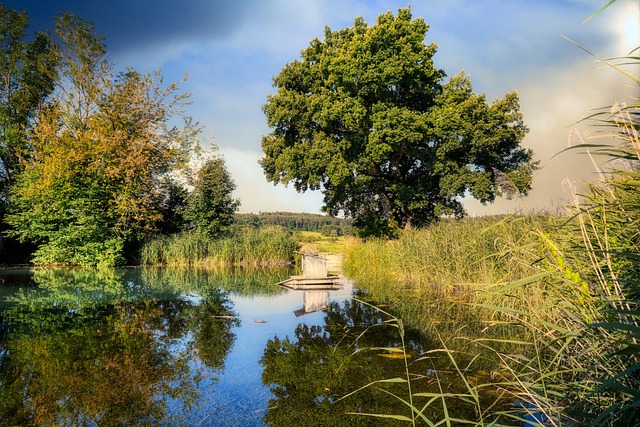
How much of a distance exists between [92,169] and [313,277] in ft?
51.2

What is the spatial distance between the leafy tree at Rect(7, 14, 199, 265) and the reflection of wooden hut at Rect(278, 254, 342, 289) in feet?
42.9

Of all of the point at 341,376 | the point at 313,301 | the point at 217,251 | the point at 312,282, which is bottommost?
the point at 341,376

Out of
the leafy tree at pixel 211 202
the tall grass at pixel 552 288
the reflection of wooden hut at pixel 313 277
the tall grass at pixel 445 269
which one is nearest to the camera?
the tall grass at pixel 552 288

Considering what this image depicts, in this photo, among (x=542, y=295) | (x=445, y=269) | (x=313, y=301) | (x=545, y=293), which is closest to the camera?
(x=545, y=293)

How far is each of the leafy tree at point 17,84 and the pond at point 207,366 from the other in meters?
19.9

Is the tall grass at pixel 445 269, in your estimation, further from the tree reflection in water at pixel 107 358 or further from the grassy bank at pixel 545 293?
the tree reflection in water at pixel 107 358

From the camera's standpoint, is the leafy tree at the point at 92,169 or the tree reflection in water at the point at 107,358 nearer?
the tree reflection in water at the point at 107,358

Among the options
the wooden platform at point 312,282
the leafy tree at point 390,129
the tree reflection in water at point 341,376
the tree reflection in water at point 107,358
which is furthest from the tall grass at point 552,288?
the leafy tree at point 390,129

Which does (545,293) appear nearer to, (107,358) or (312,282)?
(107,358)

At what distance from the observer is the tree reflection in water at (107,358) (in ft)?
12.2

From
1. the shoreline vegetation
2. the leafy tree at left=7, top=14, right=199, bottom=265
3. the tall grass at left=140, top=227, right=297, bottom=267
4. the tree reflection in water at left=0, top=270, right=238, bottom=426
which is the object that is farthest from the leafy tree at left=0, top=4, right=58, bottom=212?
the shoreline vegetation

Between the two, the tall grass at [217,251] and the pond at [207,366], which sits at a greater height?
the tall grass at [217,251]

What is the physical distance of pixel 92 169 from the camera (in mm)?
22484

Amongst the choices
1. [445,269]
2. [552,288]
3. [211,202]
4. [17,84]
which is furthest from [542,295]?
[17,84]
